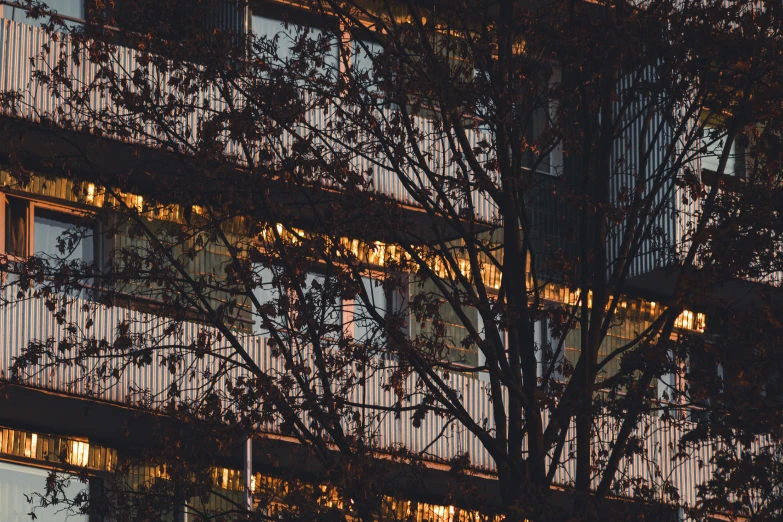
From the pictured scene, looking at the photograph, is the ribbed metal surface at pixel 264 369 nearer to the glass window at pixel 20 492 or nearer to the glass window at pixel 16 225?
the glass window at pixel 20 492

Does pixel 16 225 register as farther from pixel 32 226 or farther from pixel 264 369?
pixel 264 369

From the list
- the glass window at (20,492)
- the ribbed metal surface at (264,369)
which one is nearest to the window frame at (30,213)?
the ribbed metal surface at (264,369)

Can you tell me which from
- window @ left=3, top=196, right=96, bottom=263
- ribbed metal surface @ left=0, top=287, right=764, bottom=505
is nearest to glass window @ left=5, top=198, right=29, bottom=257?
window @ left=3, top=196, right=96, bottom=263

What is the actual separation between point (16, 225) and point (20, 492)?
349 centimetres

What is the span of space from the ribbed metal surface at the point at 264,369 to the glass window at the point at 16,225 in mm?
1638

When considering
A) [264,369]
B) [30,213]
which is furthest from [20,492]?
[30,213]

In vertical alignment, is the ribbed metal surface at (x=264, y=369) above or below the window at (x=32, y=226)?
below

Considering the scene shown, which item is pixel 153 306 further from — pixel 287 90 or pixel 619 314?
pixel 619 314

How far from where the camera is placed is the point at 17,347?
18484 millimetres

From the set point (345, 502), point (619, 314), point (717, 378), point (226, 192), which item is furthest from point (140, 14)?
point (619, 314)

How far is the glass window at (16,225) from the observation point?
20.6 metres

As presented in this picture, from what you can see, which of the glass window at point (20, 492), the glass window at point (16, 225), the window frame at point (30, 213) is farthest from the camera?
the glass window at point (16, 225)

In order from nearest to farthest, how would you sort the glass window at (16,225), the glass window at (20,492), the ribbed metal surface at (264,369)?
the ribbed metal surface at (264,369) → the glass window at (20,492) → the glass window at (16,225)

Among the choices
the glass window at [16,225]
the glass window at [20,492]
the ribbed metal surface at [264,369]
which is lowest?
the glass window at [20,492]
